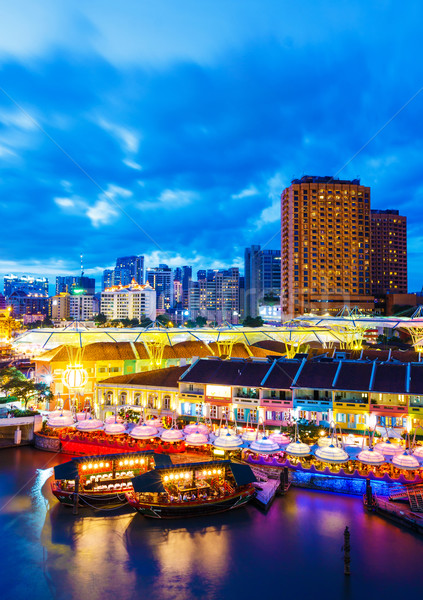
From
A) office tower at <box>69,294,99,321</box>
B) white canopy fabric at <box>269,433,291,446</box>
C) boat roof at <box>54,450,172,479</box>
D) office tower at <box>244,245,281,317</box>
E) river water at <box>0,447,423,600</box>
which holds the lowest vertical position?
river water at <box>0,447,423,600</box>

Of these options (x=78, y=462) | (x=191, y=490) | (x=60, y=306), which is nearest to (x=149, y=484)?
(x=191, y=490)

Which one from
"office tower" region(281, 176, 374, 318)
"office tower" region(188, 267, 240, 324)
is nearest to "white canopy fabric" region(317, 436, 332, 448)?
"office tower" region(281, 176, 374, 318)

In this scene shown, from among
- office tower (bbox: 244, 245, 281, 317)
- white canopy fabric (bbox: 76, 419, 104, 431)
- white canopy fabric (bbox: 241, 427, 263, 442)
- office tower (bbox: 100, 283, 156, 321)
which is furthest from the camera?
office tower (bbox: 100, 283, 156, 321)

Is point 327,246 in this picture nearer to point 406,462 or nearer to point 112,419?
point 112,419

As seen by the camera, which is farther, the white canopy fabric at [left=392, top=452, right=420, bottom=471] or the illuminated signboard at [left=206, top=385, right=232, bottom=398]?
the illuminated signboard at [left=206, top=385, right=232, bottom=398]

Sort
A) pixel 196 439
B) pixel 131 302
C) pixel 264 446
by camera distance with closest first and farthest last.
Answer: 1. pixel 264 446
2. pixel 196 439
3. pixel 131 302

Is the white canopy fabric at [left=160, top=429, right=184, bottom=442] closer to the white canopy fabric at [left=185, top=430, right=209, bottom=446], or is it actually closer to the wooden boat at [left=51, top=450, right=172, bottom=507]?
the white canopy fabric at [left=185, top=430, right=209, bottom=446]

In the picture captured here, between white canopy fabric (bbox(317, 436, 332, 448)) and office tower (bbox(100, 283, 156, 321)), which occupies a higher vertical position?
office tower (bbox(100, 283, 156, 321))
